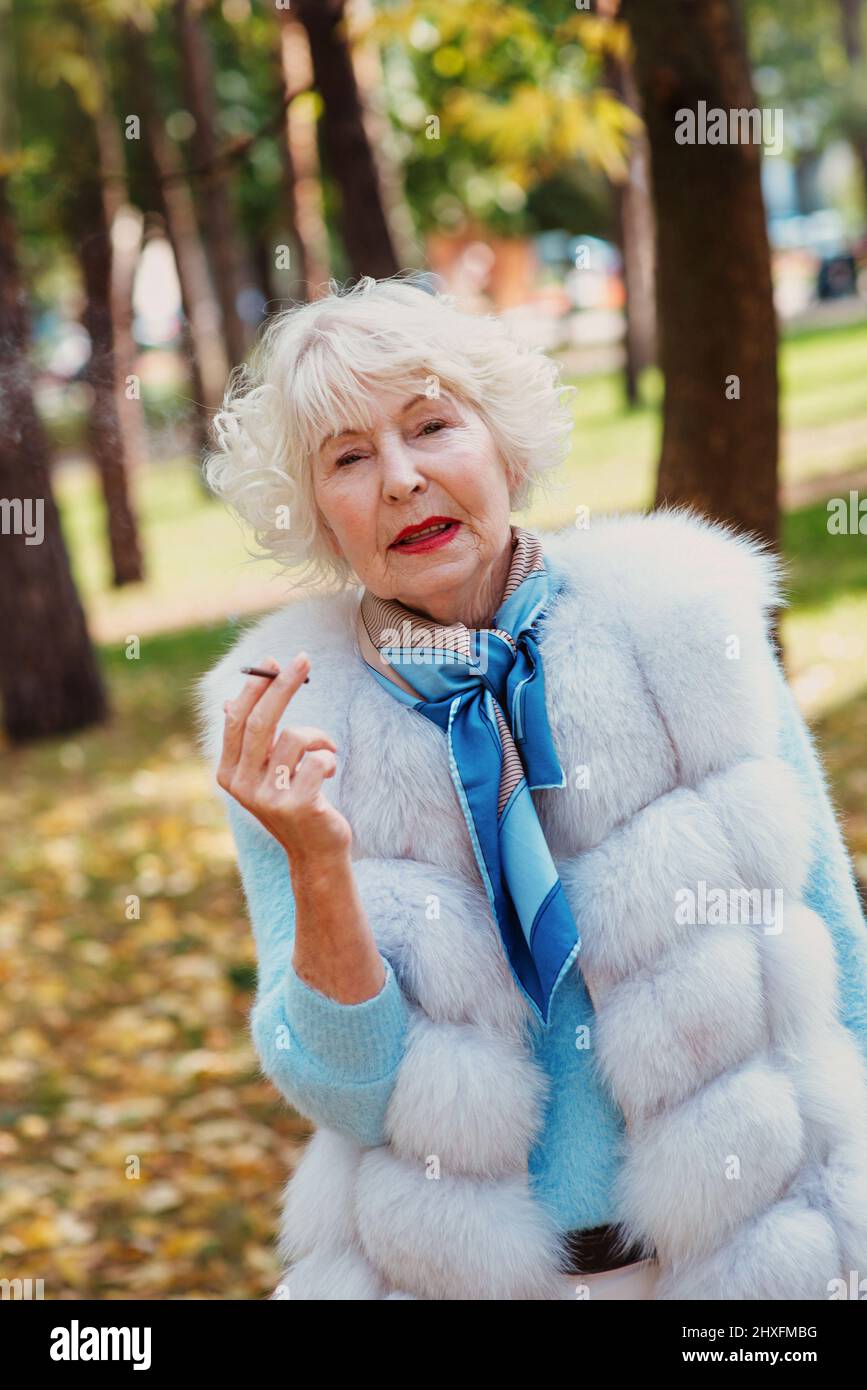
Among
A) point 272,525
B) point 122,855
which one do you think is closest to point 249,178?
point 122,855

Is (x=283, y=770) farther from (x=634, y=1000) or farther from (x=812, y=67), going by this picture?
(x=812, y=67)

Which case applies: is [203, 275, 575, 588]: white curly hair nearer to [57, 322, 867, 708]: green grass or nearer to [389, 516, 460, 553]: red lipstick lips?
[389, 516, 460, 553]: red lipstick lips

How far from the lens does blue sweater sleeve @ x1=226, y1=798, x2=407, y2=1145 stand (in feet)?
→ 6.93

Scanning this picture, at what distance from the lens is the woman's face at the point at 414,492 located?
7.51 ft

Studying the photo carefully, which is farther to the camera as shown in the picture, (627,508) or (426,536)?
(627,508)

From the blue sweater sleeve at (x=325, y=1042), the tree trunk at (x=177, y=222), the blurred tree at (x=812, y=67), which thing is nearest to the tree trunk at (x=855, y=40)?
the blurred tree at (x=812, y=67)

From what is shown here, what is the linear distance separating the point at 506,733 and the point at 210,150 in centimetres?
1673

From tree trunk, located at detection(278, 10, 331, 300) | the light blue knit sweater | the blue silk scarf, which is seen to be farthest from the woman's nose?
tree trunk, located at detection(278, 10, 331, 300)

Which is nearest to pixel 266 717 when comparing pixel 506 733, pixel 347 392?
pixel 506 733

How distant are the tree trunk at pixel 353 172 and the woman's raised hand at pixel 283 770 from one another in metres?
7.49

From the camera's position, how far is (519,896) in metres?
2.18

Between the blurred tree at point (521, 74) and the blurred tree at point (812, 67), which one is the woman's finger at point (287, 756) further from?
the blurred tree at point (812, 67)

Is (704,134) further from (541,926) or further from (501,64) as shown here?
(501,64)
